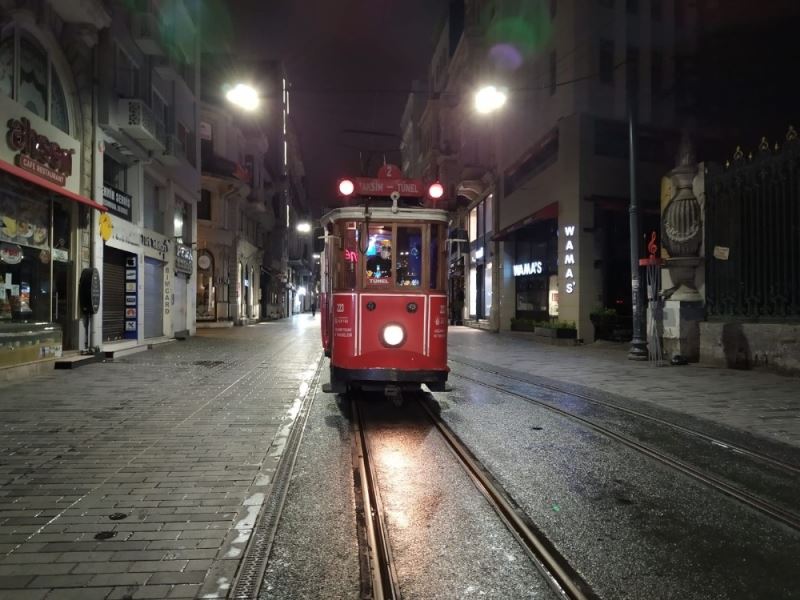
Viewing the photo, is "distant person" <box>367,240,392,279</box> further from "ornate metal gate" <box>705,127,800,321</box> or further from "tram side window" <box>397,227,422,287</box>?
"ornate metal gate" <box>705,127,800,321</box>

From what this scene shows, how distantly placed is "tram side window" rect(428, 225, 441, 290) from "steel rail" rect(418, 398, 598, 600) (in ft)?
9.86

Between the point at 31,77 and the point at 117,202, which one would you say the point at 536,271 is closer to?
the point at 117,202

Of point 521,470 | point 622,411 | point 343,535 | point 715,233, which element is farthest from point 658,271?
point 343,535

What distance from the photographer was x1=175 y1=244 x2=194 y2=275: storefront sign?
23344 mm

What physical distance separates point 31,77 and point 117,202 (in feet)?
16.3

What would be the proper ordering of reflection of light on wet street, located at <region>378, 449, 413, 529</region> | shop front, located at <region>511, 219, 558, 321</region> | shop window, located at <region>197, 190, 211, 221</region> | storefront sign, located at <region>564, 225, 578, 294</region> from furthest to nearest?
shop window, located at <region>197, 190, 211, 221</region> < shop front, located at <region>511, 219, 558, 321</region> < storefront sign, located at <region>564, 225, 578, 294</region> < reflection of light on wet street, located at <region>378, 449, 413, 529</region>

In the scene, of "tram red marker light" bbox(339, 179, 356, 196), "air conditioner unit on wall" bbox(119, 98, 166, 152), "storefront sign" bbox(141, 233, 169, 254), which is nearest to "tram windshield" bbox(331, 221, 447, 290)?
"tram red marker light" bbox(339, 179, 356, 196)

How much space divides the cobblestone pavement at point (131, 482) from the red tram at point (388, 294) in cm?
136

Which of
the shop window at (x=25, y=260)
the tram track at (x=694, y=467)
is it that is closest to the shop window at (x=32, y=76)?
the shop window at (x=25, y=260)

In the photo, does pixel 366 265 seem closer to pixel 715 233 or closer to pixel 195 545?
pixel 195 545

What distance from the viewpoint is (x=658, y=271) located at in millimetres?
14641

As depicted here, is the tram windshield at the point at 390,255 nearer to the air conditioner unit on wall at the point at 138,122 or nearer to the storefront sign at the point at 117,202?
the storefront sign at the point at 117,202

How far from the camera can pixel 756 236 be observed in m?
12.7

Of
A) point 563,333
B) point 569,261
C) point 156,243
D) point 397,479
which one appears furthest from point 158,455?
point 569,261
